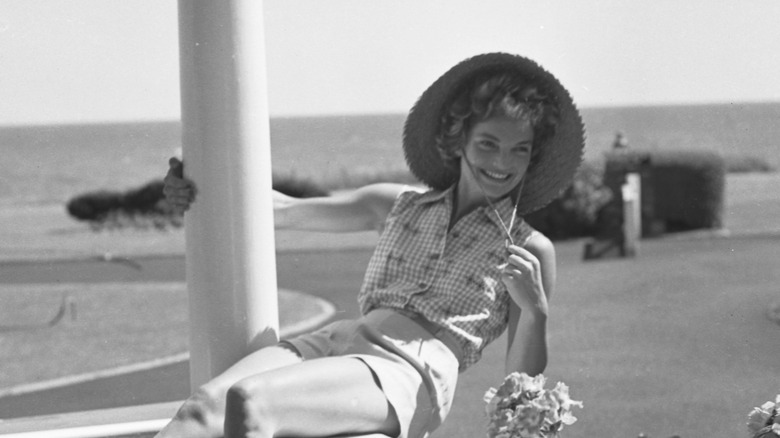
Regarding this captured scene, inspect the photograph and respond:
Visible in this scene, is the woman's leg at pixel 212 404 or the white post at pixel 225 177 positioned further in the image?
the white post at pixel 225 177

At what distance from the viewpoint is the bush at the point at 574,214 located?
16.3 meters

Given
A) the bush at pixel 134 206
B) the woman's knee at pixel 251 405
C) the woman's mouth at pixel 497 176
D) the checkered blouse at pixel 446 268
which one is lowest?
the bush at pixel 134 206

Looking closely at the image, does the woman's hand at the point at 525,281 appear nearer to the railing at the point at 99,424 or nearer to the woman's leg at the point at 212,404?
the woman's leg at the point at 212,404

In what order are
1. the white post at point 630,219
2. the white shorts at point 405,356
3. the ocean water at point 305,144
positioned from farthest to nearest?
the ocean water at point 305,144 → the white post at point 630,219 → the white shorts at point 405,356

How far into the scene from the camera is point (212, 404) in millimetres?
2389

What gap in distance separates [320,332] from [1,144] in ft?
189

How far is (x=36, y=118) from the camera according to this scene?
66125mm

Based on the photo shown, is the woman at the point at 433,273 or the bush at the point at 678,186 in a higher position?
the woman at the point at 433,273

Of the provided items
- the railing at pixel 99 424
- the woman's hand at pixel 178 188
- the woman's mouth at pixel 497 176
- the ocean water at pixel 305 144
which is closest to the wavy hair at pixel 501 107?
the woman's mouth at pixel 497 176

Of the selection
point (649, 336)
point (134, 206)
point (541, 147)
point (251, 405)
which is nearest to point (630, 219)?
point (649, 336)

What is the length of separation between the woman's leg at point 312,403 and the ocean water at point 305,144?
3958cm

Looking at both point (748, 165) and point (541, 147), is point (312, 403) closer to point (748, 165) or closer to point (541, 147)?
point (541, 147)

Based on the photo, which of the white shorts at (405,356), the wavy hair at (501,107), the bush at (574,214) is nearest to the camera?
the white shorts at (405,356)

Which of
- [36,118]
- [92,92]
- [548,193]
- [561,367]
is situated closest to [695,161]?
[561,367]
